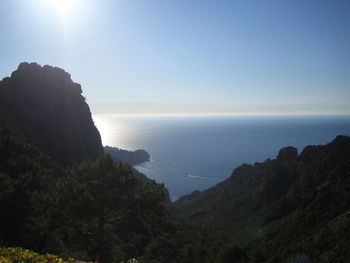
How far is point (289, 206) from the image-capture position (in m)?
65.4

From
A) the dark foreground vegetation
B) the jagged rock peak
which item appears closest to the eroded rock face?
the dark foreground vegetation

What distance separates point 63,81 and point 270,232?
93413 millimetres

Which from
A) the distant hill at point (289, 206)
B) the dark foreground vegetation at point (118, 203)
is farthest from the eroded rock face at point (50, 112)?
the distant hill at point (289, 206)

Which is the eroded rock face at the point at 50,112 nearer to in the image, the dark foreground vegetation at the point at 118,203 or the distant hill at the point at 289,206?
the dark foreground vegetation at the point at 118,203

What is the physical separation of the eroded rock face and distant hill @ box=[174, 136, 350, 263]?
46.6 m

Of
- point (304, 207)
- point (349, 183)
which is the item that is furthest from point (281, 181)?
point (349, 183)

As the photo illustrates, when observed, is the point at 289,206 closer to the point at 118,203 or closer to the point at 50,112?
the point at 118,203

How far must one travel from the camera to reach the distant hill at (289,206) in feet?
106

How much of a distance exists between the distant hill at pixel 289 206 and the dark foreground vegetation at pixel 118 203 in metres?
0.26

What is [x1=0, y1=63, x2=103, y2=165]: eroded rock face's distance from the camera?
8712 cm

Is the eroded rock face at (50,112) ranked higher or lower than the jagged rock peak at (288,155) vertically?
higher

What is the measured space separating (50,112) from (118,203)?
298 feet

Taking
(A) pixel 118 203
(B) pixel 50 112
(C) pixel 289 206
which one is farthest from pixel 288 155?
(A) pixel 118 203

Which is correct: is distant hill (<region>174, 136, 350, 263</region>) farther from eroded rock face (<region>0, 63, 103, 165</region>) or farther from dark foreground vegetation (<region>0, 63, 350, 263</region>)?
eroded rock face (<region>0, 63, 103, 165</region>)
